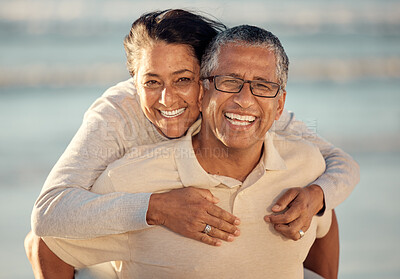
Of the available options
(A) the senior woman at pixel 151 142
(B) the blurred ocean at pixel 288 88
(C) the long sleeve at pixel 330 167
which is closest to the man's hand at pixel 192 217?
(A) the senior woman at pixel 151 142

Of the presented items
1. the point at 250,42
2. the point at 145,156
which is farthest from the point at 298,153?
the point at 145,156

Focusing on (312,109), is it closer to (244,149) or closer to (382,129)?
(382,129)

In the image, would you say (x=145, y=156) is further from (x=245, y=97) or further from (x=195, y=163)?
(x=245, y=97)

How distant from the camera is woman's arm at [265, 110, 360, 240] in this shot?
2029 millimetres

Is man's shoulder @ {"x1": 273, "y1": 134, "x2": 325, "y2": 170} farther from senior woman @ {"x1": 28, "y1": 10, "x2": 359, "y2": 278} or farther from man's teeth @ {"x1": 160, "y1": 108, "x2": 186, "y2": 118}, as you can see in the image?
man's teeth @ {"x1": 160, "y1": 108, "x2": 186, "y2": 118}

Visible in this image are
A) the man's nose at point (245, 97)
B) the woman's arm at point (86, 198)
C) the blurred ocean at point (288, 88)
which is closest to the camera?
the woman's arm at point (86, 198)

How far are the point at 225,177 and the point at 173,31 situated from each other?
64 centimetres

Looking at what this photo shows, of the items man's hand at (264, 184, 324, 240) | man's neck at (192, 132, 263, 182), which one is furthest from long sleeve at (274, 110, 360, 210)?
man's neck at (192, 132, 263, 182)

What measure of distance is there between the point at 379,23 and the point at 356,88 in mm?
2821

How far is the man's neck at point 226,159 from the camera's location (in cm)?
209

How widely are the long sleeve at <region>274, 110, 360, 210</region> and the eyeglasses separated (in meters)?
0.36

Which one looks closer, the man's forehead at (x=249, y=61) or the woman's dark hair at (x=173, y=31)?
the man's forehead at (x=249, y=61)

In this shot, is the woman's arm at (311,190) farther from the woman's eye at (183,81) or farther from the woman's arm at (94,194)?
the woman's eye at (183,81)

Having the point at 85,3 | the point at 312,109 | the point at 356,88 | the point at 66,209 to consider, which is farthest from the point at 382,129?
the point at 85,3
